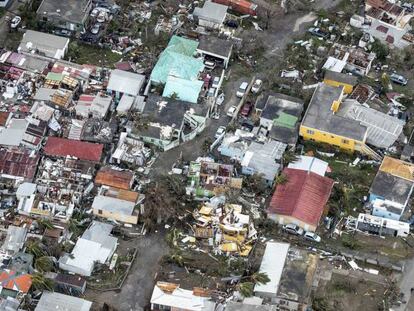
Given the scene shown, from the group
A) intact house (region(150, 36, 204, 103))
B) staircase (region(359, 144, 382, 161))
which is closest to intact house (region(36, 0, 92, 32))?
intact house (region(150, 36, 204, 103))

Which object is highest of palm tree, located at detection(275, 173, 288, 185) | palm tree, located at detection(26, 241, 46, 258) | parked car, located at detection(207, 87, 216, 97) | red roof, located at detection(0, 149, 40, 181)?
parked car, located at detection(207, 87, 216, 97)

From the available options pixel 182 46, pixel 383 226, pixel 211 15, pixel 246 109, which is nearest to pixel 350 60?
pixel 246 109

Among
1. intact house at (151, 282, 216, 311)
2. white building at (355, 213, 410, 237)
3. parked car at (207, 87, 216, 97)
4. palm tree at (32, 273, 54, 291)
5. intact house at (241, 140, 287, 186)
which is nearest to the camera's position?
intact house at (151, 282, 216, 311)

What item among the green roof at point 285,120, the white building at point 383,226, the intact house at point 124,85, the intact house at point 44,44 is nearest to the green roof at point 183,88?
the intact house at point 124,85

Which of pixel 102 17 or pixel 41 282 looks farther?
pixel 102 17

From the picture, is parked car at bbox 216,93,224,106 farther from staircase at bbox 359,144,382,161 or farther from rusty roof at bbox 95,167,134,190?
staircase at bbox 359,144,382,161

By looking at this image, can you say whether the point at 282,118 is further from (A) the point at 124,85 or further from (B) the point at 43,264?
(B) the point at 43,264
